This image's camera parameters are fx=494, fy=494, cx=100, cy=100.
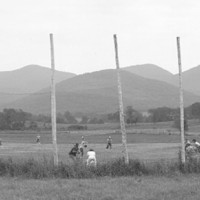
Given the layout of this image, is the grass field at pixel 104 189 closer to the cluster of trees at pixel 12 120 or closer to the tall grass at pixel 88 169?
the tall grass at pixel 88 169

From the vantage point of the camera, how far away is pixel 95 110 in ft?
633

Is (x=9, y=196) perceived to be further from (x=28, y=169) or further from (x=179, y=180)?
(x=179, y=180)

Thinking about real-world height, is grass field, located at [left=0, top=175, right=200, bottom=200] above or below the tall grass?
below

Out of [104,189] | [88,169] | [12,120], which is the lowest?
[104,189]

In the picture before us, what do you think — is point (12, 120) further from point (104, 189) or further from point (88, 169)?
point (104, 189)

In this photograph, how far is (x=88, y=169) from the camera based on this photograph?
64.1ft

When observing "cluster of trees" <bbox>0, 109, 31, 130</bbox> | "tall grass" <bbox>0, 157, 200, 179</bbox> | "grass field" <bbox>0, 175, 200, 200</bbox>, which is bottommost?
"grass field" <bbox>0, 175, 200, 200</bbox>

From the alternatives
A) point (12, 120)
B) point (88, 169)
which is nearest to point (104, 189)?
point (88, 169)

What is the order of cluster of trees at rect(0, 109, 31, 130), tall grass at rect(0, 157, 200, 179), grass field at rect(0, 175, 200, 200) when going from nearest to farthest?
grass field at rect(0, 175, 200, 200), tall grass at rect(0, 157, 200, 179), cluster of trees at rect(0, 109, 31, 130)

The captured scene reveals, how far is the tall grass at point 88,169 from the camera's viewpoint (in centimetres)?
1936

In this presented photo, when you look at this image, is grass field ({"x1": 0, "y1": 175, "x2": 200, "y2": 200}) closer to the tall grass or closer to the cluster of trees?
the tall grass

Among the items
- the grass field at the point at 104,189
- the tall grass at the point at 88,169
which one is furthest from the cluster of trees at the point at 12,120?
the grass field at the point at 104,189

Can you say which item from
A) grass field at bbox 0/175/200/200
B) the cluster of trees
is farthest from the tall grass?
the cluster of trees

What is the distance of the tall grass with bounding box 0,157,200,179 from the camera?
63.5 ft
